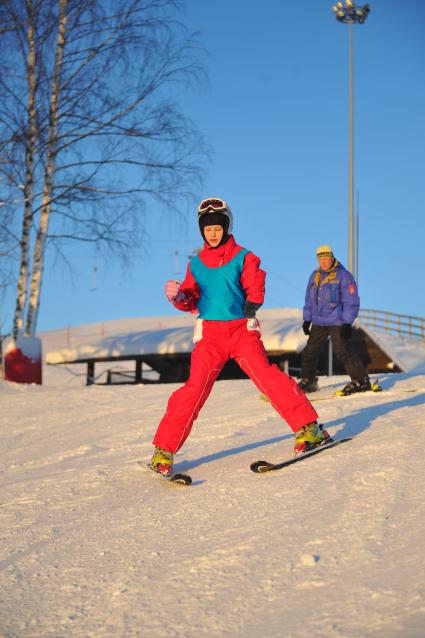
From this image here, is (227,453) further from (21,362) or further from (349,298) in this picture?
(21,362)

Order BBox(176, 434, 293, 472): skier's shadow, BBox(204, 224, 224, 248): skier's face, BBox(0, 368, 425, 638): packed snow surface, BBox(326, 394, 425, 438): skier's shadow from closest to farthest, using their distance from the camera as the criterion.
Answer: BBox(0, 368, 425, 638): packed snow surface < BBox(204, 224, 224, 248): skier's face < BBox(176, 434, 293, 472): skier's shadow < BBox(326, 394, 425, 438): skier's shadow

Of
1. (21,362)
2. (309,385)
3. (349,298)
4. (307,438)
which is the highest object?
(349,298)

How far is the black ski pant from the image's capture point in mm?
9234

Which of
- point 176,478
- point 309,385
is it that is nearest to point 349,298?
point 309,385

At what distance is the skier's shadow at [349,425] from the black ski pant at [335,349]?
930 millimetres

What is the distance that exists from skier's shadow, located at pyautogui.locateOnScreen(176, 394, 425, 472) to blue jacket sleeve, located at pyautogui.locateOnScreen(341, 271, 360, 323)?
113cm

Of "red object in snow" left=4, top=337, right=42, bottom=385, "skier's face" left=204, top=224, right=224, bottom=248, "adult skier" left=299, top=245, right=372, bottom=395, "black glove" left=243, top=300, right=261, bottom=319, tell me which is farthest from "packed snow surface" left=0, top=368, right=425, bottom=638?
"red object in snow" left=4, top=337, right=42, bottom=385

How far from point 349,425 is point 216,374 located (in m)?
2.17

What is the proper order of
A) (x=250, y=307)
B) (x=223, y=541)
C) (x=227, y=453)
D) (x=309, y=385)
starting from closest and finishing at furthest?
(x=223, y=541)
(x=250, y=307)
(x=227, y=453)
(x=309, y=385)

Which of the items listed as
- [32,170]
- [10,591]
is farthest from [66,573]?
[32,170]

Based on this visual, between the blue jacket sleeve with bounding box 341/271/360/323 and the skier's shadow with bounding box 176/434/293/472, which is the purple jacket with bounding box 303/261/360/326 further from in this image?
the skier's shadow with bounding box 176/434/293/472

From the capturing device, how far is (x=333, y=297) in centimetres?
909

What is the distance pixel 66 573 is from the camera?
341 centimetres

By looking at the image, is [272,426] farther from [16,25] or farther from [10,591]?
[16,25]
